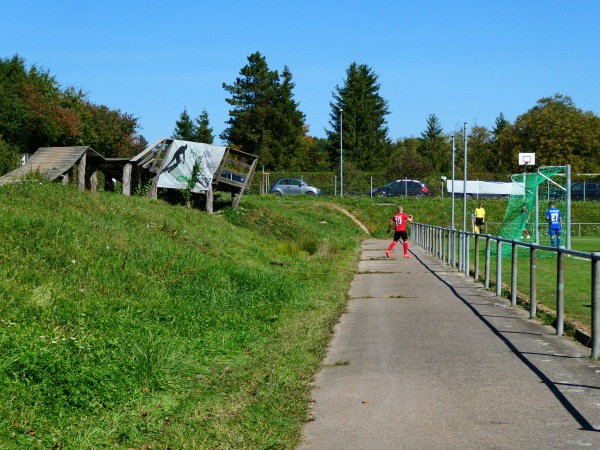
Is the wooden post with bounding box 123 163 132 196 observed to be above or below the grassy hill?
above

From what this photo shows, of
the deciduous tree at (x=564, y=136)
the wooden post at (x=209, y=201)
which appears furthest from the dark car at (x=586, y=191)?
the wooden post at (x=209, y=201)

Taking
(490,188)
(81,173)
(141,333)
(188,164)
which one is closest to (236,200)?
(188,164)

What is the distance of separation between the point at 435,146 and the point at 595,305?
10056cm

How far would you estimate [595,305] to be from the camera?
8.09 m

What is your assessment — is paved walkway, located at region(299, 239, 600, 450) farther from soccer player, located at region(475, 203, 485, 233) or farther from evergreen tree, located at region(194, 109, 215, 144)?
evergreen tree, located at region(194, 109, 215, 144)

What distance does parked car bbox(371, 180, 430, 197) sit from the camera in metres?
61.5

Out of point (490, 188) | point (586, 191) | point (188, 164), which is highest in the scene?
point (490, 188)

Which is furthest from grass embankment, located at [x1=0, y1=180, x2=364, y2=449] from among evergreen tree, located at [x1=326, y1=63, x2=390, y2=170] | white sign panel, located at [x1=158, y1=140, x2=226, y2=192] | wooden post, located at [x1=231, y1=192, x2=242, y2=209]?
evergreen tree, located at [x1=326, y1=63, x2=390, y2=170]

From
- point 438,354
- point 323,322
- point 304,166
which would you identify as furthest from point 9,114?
point 304,166

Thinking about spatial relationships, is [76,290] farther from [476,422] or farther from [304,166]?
[304,166]

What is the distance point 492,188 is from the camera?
63.5 metres

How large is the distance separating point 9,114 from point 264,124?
41.7m

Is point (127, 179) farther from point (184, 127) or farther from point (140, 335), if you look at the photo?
point (184, 127)

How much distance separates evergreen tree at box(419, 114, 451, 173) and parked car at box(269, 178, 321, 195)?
39.0 metres
